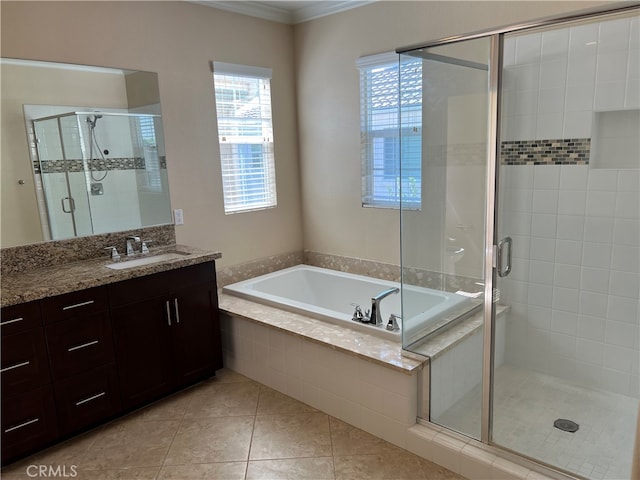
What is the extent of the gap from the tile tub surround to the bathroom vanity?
0.26 ft

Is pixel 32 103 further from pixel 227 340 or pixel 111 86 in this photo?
pixel 227 340

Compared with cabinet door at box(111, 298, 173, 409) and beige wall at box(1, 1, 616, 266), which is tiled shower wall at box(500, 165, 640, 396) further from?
cabinet door at box(111, 298, 173, 409)

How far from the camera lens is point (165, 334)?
277 cm

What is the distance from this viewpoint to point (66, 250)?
9.14 ft

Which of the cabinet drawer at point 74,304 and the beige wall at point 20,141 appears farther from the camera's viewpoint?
the beige wall at point 20,141

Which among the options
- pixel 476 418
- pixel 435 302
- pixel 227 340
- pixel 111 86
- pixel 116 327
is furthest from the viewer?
pixel 227 340

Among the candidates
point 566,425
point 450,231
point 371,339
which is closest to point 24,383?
point 371,339

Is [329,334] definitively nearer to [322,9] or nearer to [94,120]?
[94,120]

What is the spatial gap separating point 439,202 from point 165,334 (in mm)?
1829

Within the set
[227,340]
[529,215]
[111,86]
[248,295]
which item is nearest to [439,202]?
[529,215]

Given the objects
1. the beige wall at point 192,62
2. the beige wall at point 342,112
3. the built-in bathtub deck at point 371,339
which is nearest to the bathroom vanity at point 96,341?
the built-in bathtub deck at point 371,339

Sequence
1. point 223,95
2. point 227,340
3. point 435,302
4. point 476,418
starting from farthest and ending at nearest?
1. point 223,95
2. point 227,340
3. point 435,302
4. point 476,418

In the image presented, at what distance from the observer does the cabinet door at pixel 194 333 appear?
9.29ft

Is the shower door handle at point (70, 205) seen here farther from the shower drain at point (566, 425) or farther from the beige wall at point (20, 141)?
the shower drain at point (566, 425)
